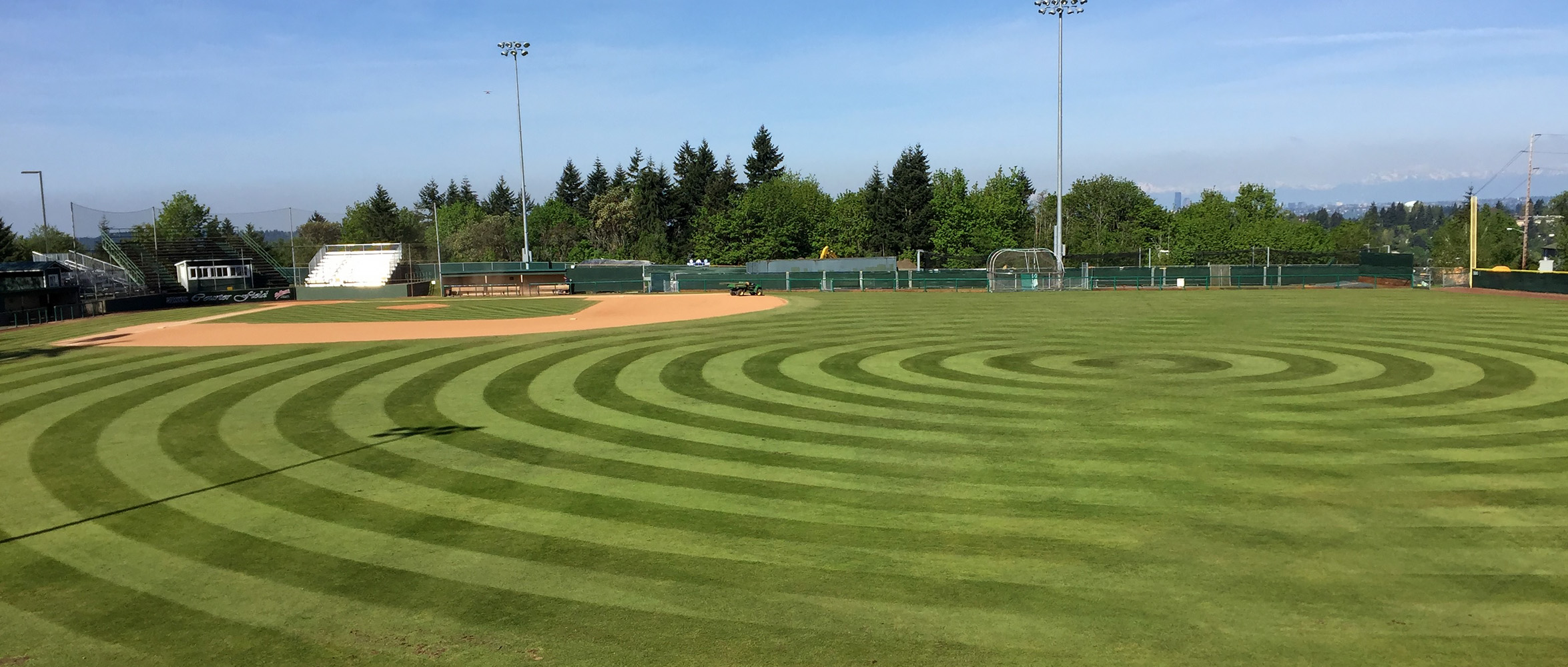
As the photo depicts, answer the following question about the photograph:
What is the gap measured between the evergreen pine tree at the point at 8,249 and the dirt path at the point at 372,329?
228 ft

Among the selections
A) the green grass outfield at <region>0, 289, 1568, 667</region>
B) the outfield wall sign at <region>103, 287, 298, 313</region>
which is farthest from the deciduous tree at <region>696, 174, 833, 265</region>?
the green grass outfield at <region>0, 289, 1568, 667</region>

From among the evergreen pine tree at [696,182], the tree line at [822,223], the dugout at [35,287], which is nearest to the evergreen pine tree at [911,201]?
Answer: the tree line at [822,223]

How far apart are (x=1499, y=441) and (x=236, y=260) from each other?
6916 cm

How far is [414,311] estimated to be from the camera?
43.6 meters

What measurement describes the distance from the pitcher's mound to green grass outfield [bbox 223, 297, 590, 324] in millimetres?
119

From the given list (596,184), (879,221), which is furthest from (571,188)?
(879,221)

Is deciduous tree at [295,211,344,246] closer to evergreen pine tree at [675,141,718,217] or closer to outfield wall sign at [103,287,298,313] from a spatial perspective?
evergreen pine tree at [675,141,718,217]

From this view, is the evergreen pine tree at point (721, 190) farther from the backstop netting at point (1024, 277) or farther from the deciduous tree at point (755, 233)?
the backstop netting at point (1024, 277)

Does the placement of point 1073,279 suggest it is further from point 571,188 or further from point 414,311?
point 571,188

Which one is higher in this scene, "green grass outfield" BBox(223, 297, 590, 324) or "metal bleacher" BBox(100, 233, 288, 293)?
"metal bleacher" BBox(100, 233, 288, 293)

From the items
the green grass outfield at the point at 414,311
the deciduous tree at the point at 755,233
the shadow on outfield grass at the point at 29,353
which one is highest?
the deciduous tree at the point at 755,233

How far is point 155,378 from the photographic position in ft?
66.4

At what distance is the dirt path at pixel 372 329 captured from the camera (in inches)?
1131

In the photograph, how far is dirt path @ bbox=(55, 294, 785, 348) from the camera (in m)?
28.7
